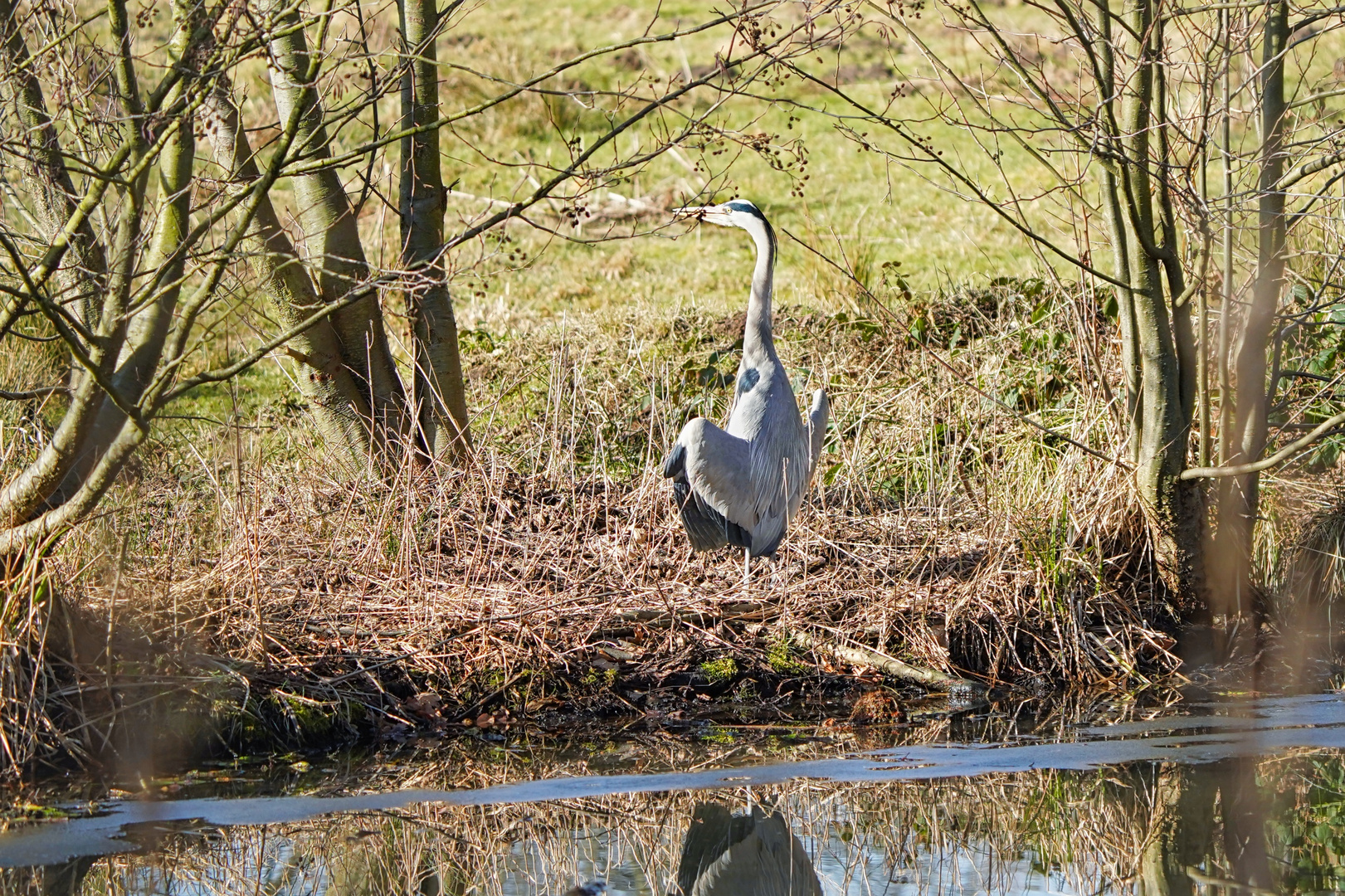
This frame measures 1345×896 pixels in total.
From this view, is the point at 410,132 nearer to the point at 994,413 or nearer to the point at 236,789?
the point at 236,789

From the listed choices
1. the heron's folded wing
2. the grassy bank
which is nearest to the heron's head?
the grassy bank

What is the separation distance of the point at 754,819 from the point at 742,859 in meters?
0.27

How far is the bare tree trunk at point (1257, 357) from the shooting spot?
20.4ft

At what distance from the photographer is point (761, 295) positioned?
7.48 meters

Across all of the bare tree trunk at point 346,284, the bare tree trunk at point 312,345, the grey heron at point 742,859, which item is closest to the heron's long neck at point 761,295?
the bare tree trunk at point 346,284

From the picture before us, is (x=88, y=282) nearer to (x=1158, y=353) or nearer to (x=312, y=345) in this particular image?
(x=312, y=345)

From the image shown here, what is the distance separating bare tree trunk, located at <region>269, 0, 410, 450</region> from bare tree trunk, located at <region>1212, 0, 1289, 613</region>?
3787mm

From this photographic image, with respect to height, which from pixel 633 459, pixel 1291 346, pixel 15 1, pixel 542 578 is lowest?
pixel 542 578

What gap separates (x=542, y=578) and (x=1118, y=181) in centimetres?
309

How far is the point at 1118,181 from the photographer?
21.6ft

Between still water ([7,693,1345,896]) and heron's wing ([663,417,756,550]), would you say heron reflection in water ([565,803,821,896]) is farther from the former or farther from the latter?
heron's wing ([663,417,756,550])

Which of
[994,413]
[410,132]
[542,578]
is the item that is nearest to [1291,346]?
[994,413]

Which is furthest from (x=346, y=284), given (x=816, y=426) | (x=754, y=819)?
(x=754, y=819)

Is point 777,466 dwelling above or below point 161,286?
below
